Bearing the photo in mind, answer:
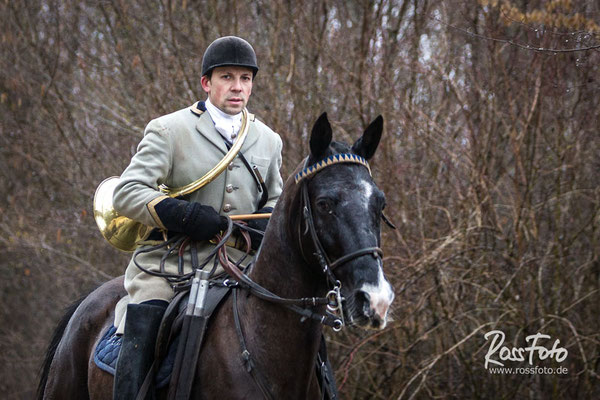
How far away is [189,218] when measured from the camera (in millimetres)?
3758

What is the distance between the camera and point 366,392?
7461 mm

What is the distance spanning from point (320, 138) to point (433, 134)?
15.7 ft

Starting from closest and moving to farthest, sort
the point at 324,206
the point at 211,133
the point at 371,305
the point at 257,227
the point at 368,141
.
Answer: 1. the point at 371,305
2. the point at 324,206
3. the point at 368,141
4. the point at 257,227
5. the point at 211,133

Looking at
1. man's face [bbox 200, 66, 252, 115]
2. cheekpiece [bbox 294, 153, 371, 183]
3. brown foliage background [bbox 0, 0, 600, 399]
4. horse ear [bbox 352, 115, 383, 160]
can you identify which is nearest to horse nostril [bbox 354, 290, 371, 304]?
cheekpiece [bbox 294, 153, 371, 183]

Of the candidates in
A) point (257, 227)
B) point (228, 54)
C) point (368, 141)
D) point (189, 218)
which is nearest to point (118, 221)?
point (189, 218)

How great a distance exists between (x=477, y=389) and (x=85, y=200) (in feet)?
23.2

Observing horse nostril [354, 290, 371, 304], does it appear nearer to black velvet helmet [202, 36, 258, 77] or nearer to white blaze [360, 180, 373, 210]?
white blaze [360, 180, 373, 210]

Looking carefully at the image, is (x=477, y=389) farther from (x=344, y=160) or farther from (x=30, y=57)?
(x=30, y=57)

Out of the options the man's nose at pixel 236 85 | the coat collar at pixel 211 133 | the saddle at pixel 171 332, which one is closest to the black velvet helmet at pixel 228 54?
the man's nose at pixel 236 85

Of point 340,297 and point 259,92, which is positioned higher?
point 259,92

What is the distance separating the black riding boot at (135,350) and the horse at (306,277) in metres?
0.15

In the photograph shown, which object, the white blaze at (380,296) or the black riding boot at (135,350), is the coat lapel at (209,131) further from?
the white blaze at (380,296)

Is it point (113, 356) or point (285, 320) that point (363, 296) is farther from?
point (113, 356)

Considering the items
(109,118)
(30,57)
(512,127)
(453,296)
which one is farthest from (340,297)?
(30,57)
